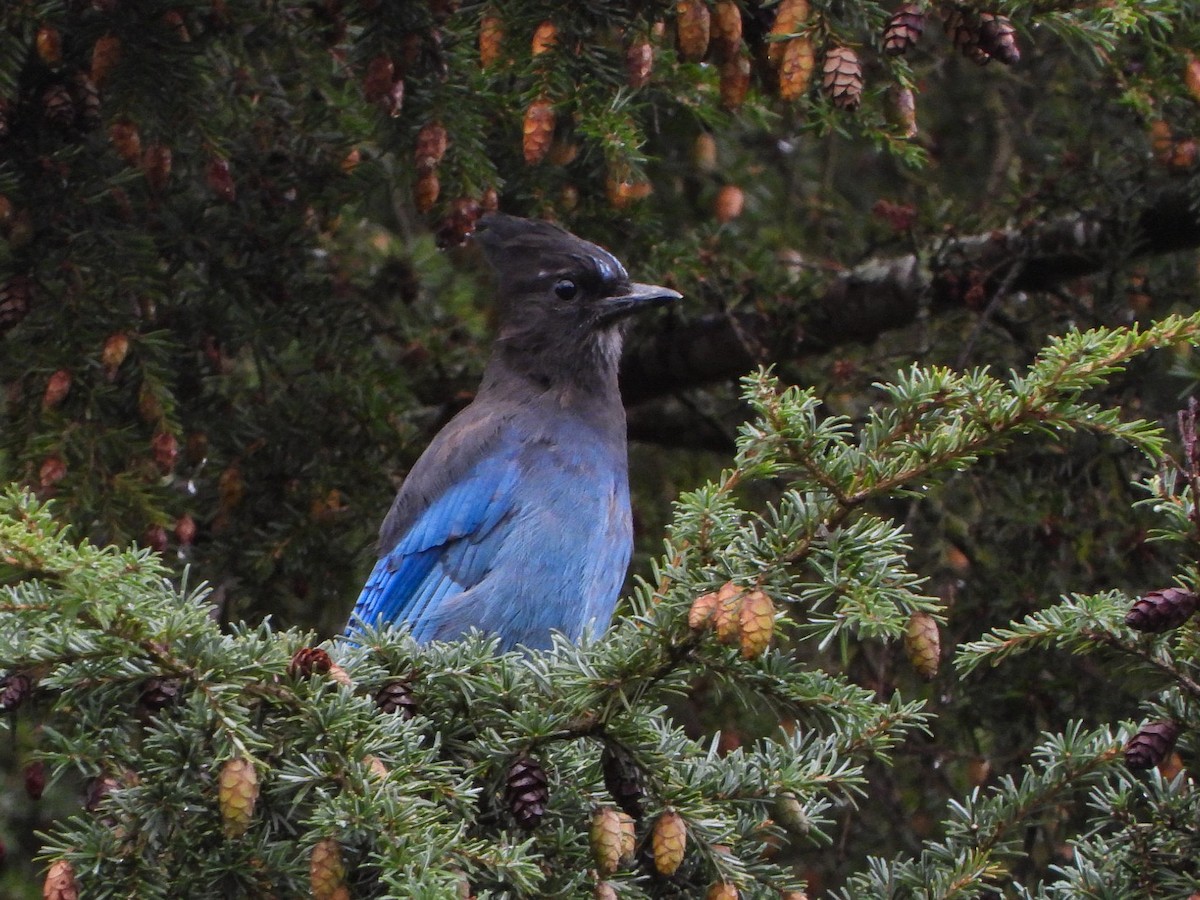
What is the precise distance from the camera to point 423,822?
1.73 metres

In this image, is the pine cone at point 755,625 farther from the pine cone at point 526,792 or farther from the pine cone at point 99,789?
the pine cone at point 99,789

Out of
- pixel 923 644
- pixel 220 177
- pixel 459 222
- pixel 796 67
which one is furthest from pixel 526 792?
pixel 220 177

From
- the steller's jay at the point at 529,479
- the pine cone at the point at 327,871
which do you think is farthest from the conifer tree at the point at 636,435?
the steller's jay at the point at 529,479

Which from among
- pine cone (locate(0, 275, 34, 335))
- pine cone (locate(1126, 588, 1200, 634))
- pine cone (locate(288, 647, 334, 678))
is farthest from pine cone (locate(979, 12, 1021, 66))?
pine cone (locate(0, 275, 34, 335))

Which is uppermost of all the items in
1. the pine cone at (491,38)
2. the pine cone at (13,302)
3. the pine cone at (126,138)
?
the pine cone at (491,38)

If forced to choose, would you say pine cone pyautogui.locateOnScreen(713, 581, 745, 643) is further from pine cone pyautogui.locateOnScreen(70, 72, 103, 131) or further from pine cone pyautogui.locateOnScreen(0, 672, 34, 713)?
pine cone pyautogui.locateOnScreen(70, 72, 103, 131)

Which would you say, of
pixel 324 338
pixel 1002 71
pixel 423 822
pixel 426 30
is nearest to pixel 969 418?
pixel 423 822

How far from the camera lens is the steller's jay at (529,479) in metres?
3.43

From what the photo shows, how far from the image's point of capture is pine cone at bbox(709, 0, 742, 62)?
8.45 ft

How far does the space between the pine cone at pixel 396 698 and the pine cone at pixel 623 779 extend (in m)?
0.27

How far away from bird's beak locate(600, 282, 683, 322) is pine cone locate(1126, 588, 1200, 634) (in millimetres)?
1870

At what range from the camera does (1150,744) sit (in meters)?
1.96

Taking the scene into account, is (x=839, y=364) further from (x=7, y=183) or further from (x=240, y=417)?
(x=7, y=183)

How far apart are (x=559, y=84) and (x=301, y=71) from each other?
1076 millimetres
